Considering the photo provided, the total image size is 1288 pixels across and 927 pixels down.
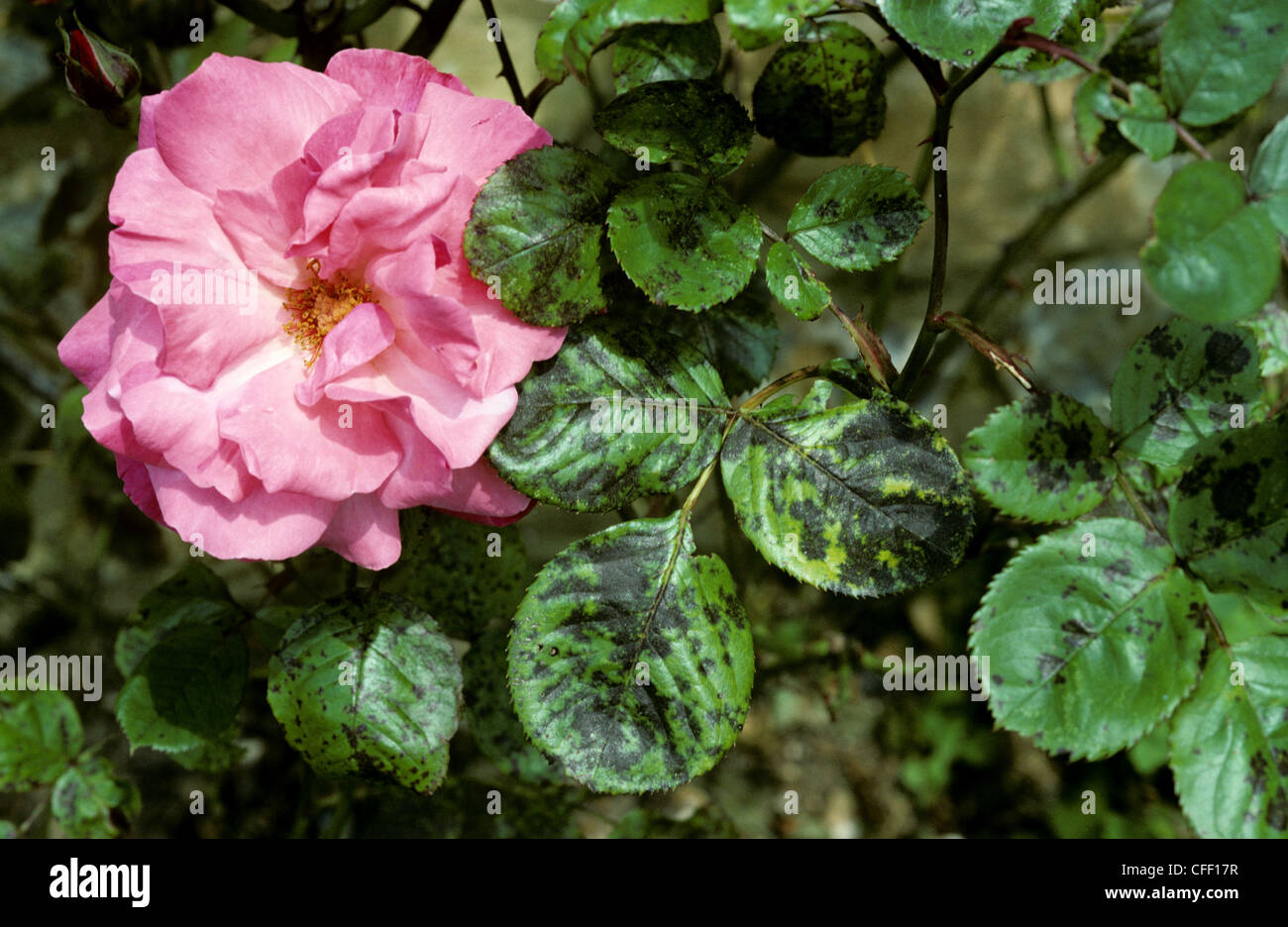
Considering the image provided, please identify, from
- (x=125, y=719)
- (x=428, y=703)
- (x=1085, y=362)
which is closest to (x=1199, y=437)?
(x=428, y=703)

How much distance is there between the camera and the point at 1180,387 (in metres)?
0.83

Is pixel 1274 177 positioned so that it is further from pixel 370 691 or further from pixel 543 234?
pixel 370 691

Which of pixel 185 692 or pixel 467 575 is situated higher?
pixel 467 575

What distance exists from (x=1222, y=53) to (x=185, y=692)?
1.12m

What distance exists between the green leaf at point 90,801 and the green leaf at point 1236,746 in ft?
3.83

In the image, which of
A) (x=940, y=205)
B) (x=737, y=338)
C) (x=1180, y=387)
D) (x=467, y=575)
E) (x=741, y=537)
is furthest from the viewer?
(x=741, y=537)

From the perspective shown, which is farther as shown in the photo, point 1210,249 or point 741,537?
point 741,537

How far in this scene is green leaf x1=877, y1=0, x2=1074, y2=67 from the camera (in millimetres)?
674

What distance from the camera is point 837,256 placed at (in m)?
0.77

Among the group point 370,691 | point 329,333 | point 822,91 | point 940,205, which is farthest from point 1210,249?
point 370,691

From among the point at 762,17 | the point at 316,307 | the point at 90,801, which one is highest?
the point at 762,17

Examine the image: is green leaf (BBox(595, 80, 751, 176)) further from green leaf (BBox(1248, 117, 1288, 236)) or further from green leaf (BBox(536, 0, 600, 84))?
green leaf (BBox(1248, 117, 1288, 236))

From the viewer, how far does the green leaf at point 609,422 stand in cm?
76

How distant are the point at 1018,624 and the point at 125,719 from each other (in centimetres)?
92
